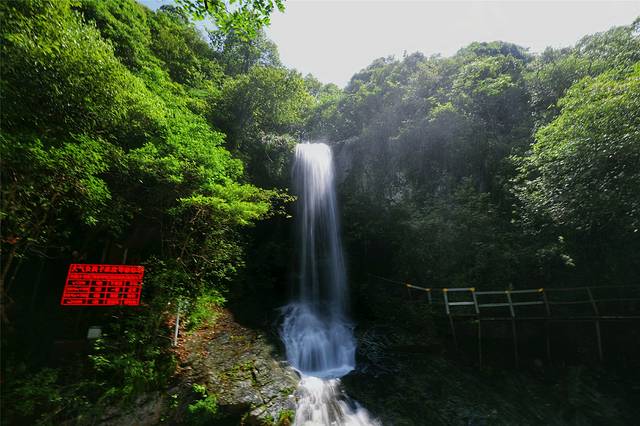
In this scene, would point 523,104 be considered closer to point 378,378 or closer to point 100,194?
point 378,378

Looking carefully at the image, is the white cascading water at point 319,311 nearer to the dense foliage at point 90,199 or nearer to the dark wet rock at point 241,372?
the dark wet rock at point 241,372

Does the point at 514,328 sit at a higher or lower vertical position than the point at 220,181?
lower

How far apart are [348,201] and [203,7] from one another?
11506 mm

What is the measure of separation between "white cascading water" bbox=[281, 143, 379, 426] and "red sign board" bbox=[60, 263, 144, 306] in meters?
4.34

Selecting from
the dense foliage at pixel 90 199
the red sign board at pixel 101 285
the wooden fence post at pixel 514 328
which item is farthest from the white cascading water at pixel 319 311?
the wooden fence post at pixel 514 328

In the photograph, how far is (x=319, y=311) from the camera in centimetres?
1173

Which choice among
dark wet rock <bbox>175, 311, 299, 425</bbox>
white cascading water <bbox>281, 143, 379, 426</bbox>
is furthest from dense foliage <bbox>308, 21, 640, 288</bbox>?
dark wet rock <bbox>175, 311, 299, 425</bbox>

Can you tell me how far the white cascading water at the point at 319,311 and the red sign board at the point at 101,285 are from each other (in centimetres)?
434

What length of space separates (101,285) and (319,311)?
311 inches

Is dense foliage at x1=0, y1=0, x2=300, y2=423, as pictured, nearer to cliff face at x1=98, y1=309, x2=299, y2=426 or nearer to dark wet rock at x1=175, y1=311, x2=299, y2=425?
cliff face at x1=98, y1=309, x2=299, y2=426

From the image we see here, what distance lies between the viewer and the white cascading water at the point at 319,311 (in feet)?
21.5

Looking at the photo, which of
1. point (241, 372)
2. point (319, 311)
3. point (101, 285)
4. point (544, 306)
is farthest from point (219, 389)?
point (544, 306)

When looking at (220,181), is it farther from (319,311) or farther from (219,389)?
(319,311)

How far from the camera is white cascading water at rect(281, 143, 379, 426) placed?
6.56 m
